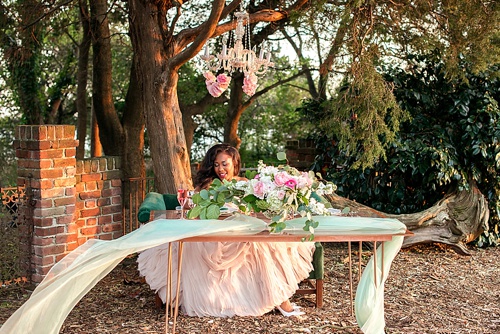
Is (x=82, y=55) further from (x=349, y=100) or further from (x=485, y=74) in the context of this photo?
(x=485, y=74)

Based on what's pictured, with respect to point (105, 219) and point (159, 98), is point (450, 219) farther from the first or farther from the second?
point (105, 219)

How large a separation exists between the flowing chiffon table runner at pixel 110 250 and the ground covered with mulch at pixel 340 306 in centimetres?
74

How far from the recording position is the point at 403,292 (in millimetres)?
5988

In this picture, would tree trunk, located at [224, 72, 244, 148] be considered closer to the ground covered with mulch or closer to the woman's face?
the ground covered with mulch

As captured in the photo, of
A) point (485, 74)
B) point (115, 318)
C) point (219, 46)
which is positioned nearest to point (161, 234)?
point (115, 318)

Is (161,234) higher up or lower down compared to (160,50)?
lower down

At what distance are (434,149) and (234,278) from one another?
3.69m

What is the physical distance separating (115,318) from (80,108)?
296 inches

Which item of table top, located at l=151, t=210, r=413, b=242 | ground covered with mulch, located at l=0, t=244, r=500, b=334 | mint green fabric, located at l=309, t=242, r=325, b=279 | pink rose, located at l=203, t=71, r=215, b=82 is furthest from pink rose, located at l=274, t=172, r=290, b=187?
pink rose, located at l=203, t=71, r=215, b=82

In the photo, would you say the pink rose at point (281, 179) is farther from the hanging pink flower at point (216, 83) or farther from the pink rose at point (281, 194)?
the hanging pink flower at point (216, 83)

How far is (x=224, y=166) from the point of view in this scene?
587 centimetres

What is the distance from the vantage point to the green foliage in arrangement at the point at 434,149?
25.8ft

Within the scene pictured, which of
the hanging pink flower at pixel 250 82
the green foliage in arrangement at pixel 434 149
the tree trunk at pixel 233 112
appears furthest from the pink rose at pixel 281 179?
the tree trunk at pixel 233 112

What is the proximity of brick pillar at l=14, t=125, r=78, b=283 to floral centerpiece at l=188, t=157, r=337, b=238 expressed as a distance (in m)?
2.03
